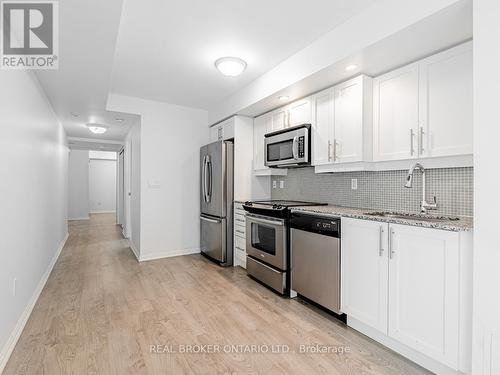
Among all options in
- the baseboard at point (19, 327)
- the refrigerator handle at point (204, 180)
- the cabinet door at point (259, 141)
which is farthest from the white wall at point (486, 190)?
the refrigerator handle at point (204, 180)

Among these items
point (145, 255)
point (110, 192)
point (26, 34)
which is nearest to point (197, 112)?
point (145, 255)

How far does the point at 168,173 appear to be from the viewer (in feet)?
14.7

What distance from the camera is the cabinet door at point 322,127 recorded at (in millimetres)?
2836

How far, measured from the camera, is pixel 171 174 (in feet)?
14.8

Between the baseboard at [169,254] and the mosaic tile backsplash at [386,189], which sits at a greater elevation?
the mosaic tile backsplash at [386,189]

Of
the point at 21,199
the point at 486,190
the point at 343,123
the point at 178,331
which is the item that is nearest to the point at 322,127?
the point at 343,123

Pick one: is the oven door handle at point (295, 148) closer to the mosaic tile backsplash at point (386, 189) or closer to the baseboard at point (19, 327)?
the mosaic tile backsplash at point (386, 189)

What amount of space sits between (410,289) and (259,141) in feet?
9.07

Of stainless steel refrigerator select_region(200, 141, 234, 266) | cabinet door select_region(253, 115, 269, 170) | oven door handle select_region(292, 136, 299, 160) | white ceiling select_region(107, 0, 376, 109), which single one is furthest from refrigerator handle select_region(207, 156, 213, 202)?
oven door handle select_region(292, 136, 299, 160)

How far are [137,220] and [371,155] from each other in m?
3.73

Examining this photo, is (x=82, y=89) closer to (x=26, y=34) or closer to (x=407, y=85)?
(x=26, y=34)

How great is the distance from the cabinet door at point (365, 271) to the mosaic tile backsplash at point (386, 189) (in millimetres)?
640

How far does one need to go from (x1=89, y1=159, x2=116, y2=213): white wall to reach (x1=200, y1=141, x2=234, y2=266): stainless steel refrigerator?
28.0ft

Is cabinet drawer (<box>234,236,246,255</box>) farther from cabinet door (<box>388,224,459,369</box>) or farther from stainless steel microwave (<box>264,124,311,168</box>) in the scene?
cabinet door (<box>388,224,459,369</box>)
